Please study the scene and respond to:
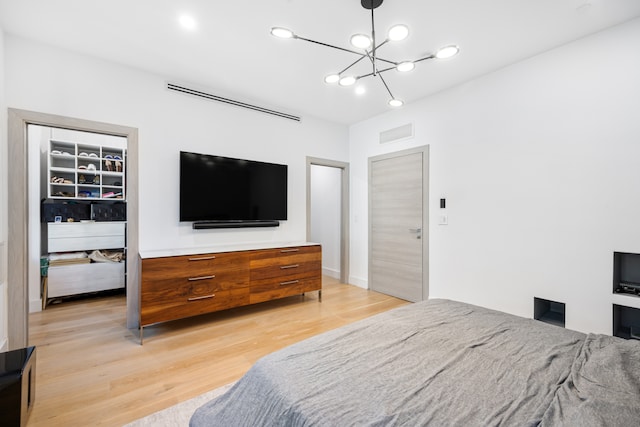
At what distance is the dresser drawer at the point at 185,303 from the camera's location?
263cm

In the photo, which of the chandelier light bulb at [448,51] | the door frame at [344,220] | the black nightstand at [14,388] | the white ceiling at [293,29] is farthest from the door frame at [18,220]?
the door frame at [344,220]

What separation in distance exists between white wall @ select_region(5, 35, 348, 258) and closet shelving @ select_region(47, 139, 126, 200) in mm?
1647

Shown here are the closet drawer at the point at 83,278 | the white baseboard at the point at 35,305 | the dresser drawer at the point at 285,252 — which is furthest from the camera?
the closet drawer at the point at 83,278

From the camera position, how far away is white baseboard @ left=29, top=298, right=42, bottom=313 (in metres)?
3.41

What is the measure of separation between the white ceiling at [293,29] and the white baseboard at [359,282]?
2897mm

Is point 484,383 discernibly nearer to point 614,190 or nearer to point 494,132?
point 614,190

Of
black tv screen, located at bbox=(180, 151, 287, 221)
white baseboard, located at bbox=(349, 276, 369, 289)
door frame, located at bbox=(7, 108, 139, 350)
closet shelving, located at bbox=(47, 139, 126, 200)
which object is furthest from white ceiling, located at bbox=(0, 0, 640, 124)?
white baseboard, located at bbox=(349, 276, 369, 289)

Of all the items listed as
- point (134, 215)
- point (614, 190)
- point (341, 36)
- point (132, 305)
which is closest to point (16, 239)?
point (134, 215)

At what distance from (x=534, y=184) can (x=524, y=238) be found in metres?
0.53

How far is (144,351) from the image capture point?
2469mm

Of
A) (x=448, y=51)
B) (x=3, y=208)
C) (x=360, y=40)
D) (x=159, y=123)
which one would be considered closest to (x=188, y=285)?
(x=3, y=208)

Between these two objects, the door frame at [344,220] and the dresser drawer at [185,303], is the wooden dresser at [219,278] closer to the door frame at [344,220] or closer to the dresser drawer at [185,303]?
the dresser drawer at [185,303]

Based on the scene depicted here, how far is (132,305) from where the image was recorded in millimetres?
2951

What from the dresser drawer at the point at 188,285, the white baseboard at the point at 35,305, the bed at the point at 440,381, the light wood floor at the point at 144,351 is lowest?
the light wood floor at the point at 144,351
